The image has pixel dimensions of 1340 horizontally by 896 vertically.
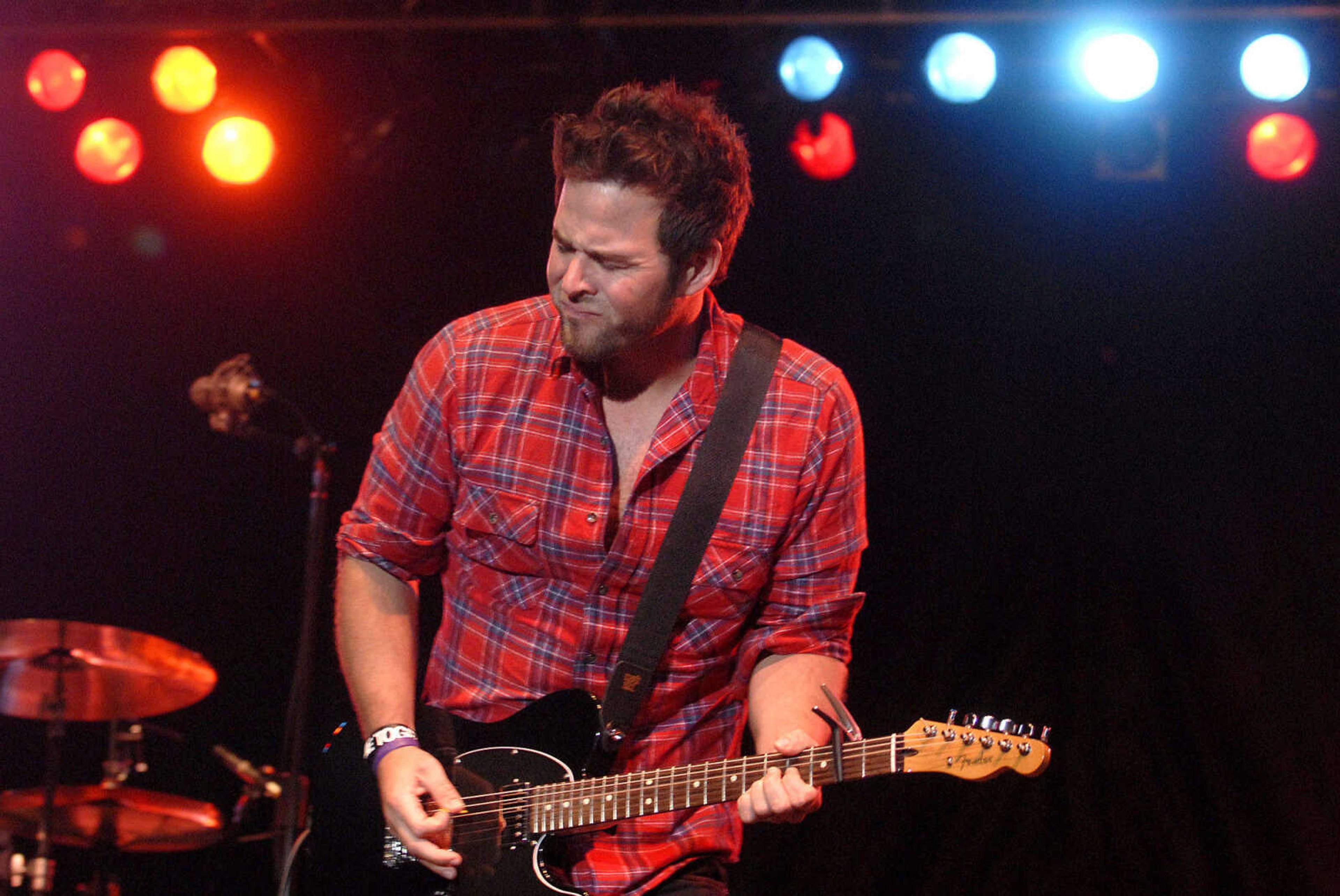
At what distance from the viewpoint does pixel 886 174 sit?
18.2 feet

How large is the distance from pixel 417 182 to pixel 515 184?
1.66 feet

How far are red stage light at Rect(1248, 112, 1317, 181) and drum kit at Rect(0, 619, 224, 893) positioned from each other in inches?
178

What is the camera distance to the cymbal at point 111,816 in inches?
200

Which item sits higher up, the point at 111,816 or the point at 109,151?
the point at 109,151

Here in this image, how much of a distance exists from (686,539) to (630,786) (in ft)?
1.81

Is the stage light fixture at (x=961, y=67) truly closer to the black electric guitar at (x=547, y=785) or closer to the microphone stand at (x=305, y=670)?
the microphone stand at (x=305, y=670)

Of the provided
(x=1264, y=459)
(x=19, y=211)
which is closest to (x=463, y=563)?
(x=1264, y=459)

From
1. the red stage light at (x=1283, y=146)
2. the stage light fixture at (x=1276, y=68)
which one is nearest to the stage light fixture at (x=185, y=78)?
the stage light fixture at (x=1276, y=68)

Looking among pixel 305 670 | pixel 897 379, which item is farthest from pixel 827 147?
pixel 305 670

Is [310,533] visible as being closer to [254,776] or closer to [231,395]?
[231,395]

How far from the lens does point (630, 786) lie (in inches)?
108

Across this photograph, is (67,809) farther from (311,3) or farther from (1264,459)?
(1264,459)

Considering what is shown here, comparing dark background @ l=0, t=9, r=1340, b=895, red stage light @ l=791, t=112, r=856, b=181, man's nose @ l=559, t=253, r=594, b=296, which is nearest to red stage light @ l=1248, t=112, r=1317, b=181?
dark background @ l=0, t=9, r=1340, b=895

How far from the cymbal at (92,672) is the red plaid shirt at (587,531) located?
216cm
